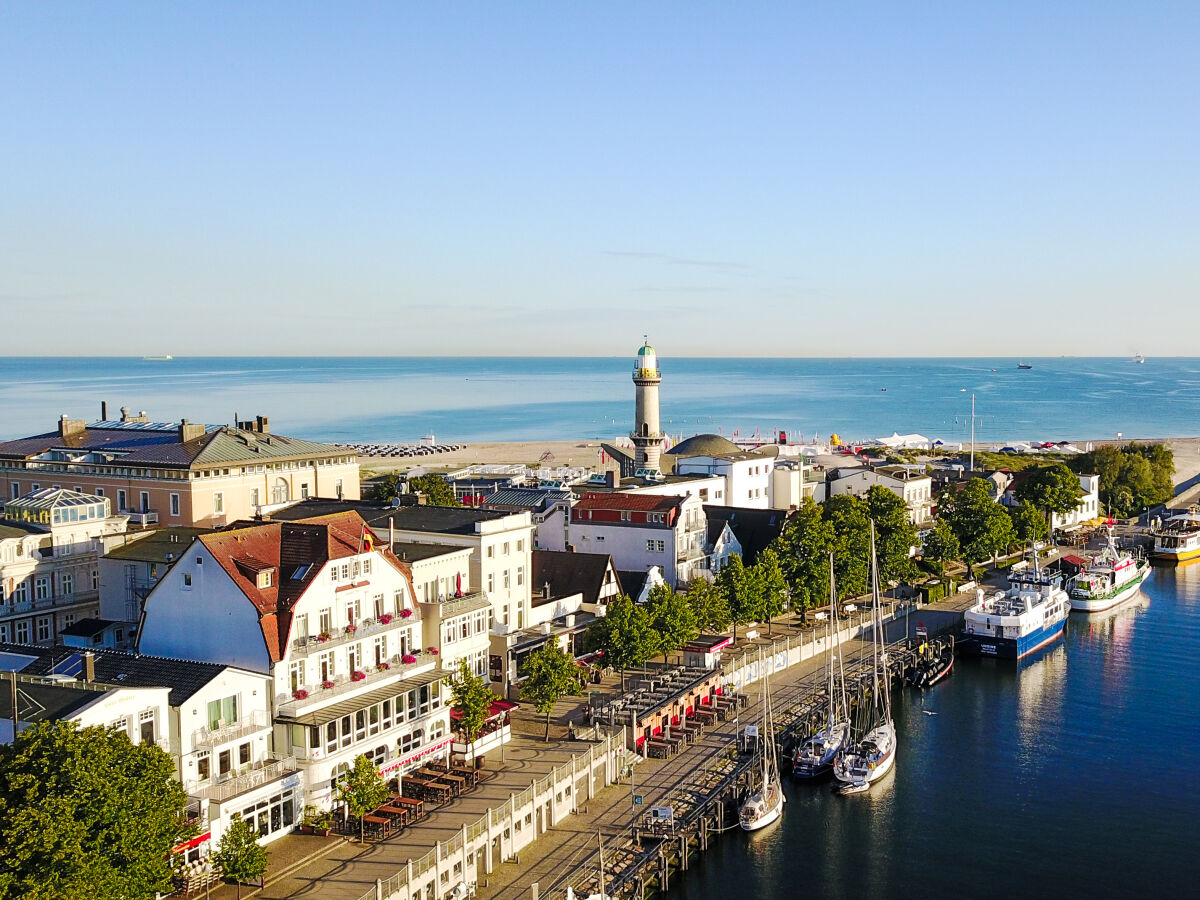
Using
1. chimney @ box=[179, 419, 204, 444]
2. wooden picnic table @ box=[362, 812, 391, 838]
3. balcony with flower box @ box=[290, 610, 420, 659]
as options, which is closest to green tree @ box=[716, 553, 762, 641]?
balcony with flower box @ box=[290, 610, 420, 659]

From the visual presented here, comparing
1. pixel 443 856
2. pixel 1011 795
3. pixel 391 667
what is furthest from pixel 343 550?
pixel 1011 795

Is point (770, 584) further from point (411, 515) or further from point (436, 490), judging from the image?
point (436, 490)

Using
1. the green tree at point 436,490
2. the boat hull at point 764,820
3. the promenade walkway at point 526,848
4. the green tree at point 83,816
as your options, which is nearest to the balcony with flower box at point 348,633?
the promenade walkway at point 526,848

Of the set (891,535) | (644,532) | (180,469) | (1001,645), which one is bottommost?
(1001,645)

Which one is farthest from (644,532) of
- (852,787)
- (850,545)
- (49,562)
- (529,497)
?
(49,562)

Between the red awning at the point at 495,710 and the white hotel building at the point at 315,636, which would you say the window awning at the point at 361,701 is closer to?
the white hotel building at the point at 315,636

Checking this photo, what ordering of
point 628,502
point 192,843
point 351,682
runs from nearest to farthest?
1. point 192,843
2. point 351,682
3. point 628,502
